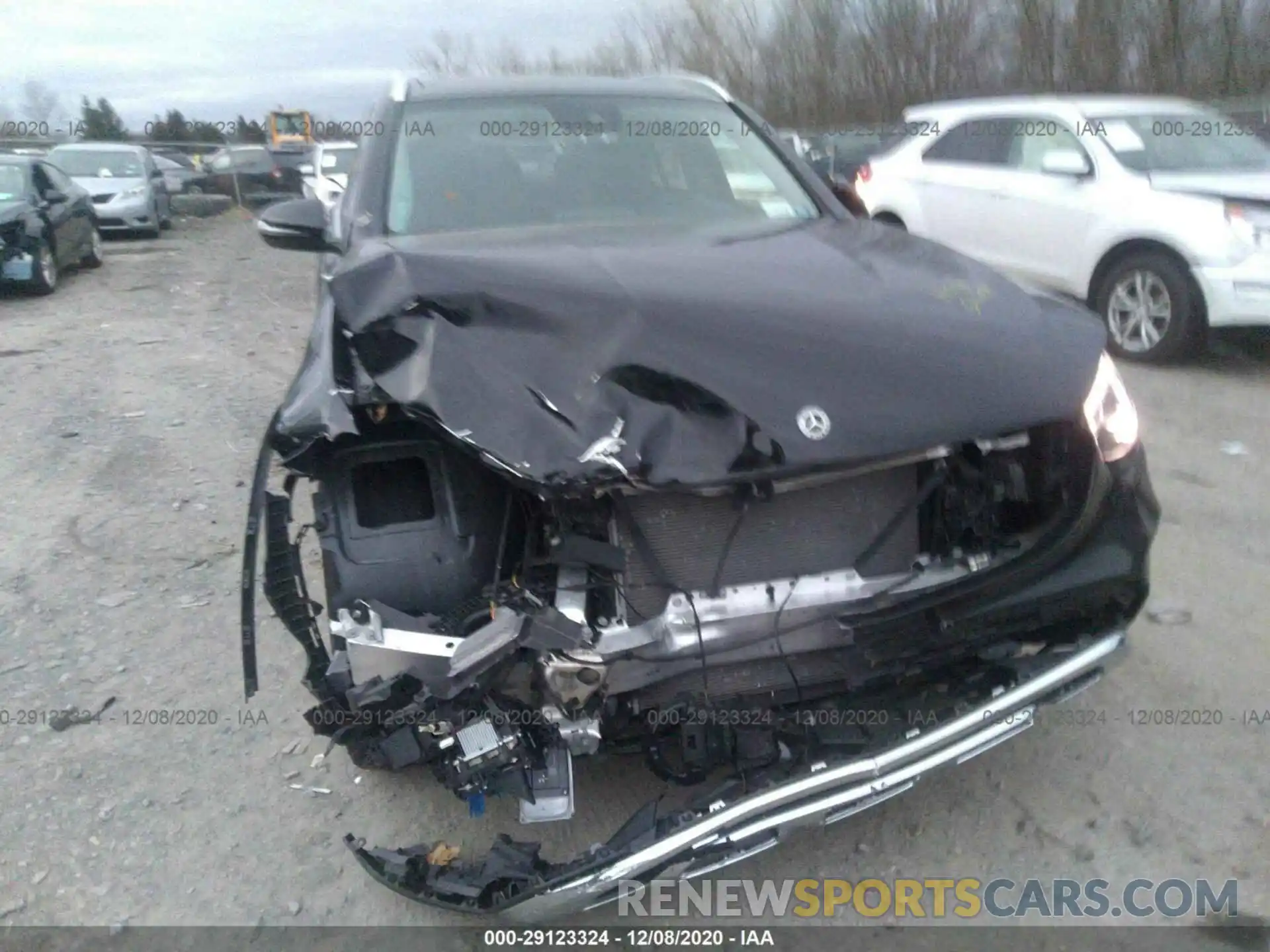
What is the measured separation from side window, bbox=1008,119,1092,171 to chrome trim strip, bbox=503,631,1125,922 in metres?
6.06

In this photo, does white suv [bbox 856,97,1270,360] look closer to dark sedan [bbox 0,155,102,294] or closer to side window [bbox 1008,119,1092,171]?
side window [bbox 1008,119,1092,171]

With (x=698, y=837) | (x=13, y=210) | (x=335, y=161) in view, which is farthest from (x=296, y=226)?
(x=335, y=161)

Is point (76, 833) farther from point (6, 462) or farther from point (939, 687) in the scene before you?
point (6, 462)

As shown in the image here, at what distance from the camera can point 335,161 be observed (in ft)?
52.9

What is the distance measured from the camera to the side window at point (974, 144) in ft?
27.2

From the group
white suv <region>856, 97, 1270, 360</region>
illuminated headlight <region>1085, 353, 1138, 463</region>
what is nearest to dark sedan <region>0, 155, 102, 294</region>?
white suv <region>856, 97, 1270, 360</region>

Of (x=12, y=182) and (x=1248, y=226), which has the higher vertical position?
(x=12, y=182)

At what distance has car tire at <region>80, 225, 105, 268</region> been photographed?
42.8 feet

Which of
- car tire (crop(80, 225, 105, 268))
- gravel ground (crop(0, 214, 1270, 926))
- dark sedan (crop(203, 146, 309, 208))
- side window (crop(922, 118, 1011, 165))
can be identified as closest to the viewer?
gravel ground (crop(0, 214, 1270, 926))

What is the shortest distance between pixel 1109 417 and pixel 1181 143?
6105 mm

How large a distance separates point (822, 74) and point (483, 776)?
87.7 feet

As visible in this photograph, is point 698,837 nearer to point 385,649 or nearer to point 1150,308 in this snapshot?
point 385,649

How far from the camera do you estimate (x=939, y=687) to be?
274cm

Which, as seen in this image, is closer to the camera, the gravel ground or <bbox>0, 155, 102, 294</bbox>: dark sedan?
the gravel ground
